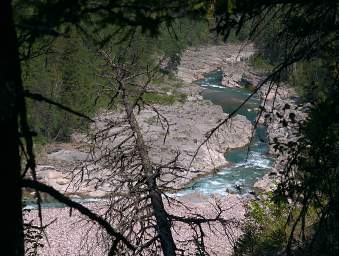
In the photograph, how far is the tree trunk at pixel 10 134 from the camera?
2137 mm

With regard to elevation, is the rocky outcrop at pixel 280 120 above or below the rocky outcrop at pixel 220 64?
above

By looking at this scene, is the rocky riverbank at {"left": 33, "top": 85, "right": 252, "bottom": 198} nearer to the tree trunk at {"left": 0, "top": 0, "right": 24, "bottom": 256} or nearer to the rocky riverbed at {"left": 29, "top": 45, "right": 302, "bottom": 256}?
the rocky riverbed at {"left": 29, "top": 45, "right": 302, "bottom": 256}

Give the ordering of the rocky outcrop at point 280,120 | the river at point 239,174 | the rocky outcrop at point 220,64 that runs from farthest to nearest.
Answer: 1. the rocky outcrop at point 220,64
2. the river at point 239,174
3. the rocky outcrop at point 280,120

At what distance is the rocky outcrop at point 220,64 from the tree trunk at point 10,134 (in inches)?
1750

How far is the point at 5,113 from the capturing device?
84.8 inches

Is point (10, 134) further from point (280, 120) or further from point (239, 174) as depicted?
point (239, 174)

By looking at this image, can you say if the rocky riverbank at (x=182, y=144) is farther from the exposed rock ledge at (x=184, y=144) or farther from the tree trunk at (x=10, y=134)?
the tree trunk at (x=10, y=134)

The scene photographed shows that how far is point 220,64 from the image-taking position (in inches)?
2505

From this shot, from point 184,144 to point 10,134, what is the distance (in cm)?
3160

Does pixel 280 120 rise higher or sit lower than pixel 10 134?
lower

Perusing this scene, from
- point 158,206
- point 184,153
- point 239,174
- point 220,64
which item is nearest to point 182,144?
point 184,153

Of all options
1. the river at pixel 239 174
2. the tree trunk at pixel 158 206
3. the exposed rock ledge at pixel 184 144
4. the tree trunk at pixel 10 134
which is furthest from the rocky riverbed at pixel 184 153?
the tree trunk at pixel 10 134

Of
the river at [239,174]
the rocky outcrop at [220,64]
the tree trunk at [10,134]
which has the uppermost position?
the tree trunk at [10,134]

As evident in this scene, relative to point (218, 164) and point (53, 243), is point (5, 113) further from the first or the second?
point (218, 164)
